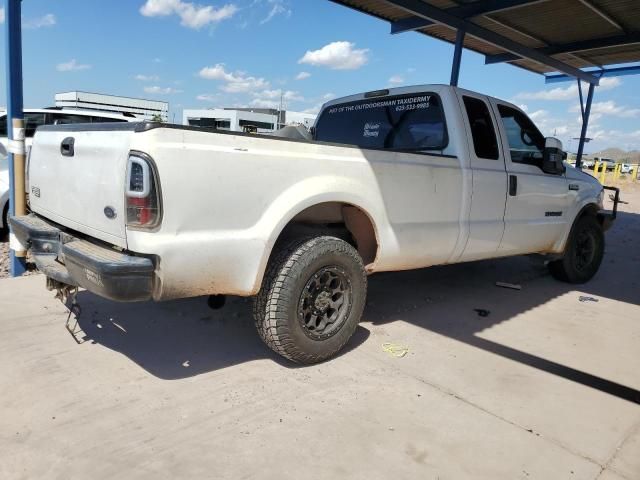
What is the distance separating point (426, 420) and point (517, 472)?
55 centimetres

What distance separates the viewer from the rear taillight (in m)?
2.49

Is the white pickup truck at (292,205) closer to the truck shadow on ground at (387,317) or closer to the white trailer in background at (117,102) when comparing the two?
the truck shadow on ground at (387,317)

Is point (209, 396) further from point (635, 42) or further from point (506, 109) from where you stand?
point (635, 42)

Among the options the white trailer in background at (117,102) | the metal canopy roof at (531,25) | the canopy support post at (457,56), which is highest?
the white trailer in background at (117,102)

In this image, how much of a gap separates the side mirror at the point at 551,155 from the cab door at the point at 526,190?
0.07m

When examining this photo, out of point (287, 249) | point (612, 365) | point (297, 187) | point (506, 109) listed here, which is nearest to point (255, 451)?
point (287, 249)

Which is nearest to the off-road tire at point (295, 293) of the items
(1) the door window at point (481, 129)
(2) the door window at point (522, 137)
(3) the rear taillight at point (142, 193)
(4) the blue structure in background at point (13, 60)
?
(3) the rear taillight at point (142, 193)

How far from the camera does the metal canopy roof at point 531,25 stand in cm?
806

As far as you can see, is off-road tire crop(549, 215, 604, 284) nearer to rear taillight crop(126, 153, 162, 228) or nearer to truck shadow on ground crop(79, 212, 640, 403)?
truck shadow on ground crop(79, 212, 640, 403)

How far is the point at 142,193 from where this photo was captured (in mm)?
2496

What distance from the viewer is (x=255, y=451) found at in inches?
95.8

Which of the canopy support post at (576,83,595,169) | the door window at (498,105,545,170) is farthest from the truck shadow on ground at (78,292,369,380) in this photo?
the canopy support post at (576,83,595,169)

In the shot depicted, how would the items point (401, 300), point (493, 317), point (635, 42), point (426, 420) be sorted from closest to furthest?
point (426, 420) < point (493, 317) < point (401, 300) < point (635, 42)

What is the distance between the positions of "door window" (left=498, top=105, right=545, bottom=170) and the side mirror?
0.24ft
